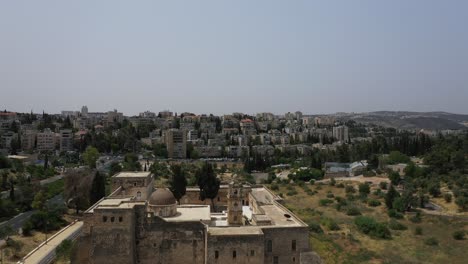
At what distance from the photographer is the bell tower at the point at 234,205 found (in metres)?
22.1

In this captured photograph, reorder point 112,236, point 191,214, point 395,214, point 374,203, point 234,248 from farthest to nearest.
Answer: point 374,203 < point 395,214 < point 191,214 < point 112,236 < point 234,248

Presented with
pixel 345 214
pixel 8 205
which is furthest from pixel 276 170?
pixel 8 205

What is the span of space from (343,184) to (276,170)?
14.3 metres

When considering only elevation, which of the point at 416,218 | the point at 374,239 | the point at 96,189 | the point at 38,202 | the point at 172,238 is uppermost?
the point at 96,189

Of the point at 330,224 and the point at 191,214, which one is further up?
the point at 191,214

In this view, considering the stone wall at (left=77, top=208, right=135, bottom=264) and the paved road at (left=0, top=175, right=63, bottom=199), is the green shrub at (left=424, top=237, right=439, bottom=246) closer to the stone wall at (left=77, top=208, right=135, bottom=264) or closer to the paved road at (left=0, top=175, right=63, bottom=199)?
the stone wall at (left=77, top=208, right=135, bottom=264)

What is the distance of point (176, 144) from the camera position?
78438 millimetres

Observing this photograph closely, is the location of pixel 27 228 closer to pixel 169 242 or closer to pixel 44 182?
pixel 169 242

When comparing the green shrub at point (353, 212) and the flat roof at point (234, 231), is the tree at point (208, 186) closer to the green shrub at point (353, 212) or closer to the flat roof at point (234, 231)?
the flat roof at point (234, 231)

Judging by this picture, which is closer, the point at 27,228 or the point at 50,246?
the point at 50,246

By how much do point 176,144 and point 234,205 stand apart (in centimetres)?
5727

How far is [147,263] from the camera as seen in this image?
1972 centimetres

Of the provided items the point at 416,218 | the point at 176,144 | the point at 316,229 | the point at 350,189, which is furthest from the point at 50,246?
the point at 176,144

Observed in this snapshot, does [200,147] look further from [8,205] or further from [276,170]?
[8,205]
